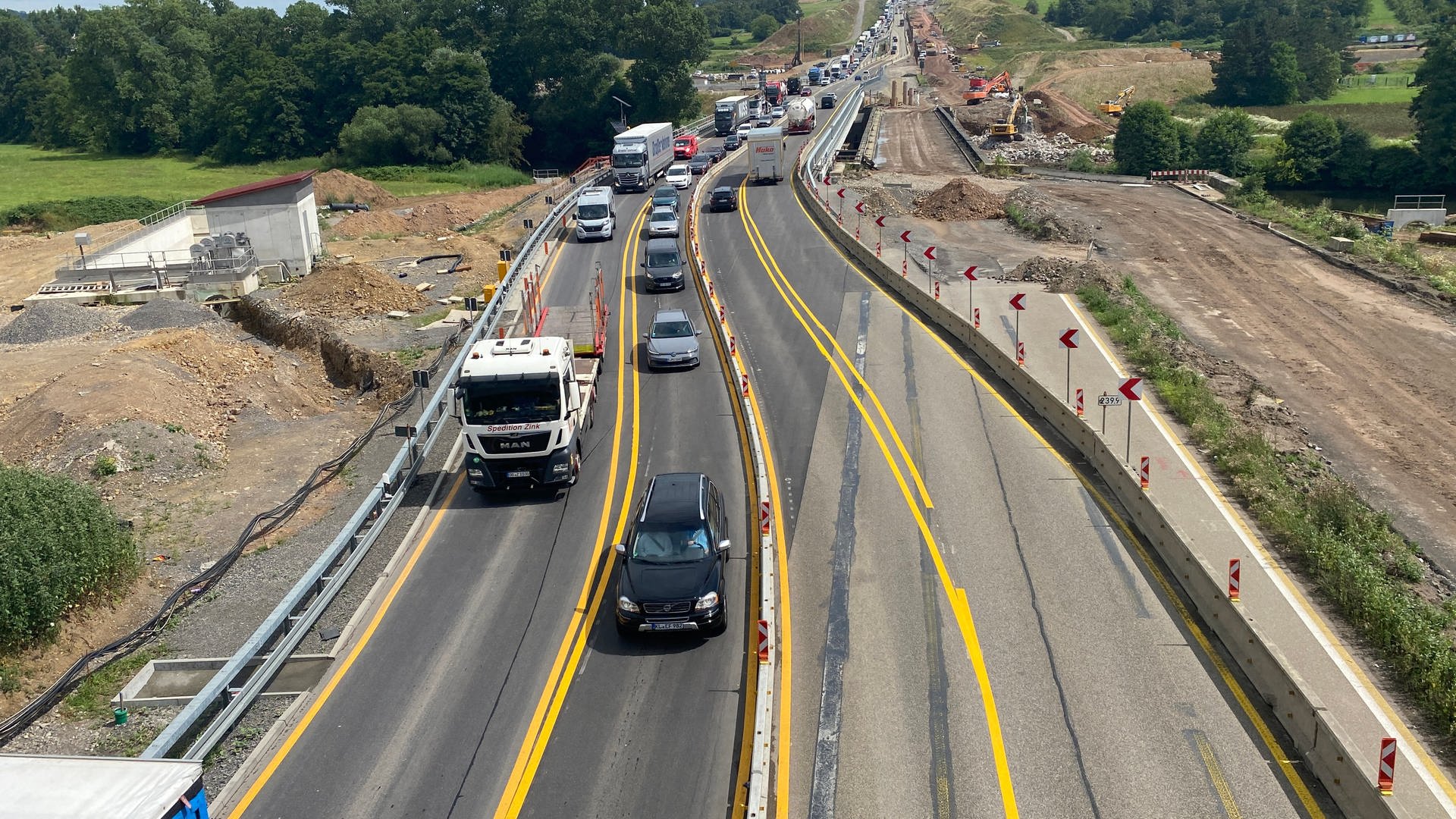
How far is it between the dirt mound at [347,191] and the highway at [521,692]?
59.0m

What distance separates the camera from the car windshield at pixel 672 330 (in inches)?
1375

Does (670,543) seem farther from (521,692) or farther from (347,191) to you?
(347,191)

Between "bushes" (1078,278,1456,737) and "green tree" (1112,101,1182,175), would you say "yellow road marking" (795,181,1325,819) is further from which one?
"green tree" (1112,101,1182,175)

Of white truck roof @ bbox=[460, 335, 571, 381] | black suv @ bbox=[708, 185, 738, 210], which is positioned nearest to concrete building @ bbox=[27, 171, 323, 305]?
black suv @ bbox=[708, 185, 738, 210]

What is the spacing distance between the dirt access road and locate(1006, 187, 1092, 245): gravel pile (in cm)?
157

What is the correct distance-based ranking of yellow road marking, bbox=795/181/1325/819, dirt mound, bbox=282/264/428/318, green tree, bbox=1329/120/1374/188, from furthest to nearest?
green tree, bbox=1329/120/1374/188 < dirt mound, bbox=282/264/428/318 < yellow road marking, bbox=795/181/1325/819

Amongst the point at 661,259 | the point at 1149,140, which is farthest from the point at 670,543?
the point at 1149,140

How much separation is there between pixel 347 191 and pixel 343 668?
223 ft

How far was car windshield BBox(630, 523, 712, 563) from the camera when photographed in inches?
772

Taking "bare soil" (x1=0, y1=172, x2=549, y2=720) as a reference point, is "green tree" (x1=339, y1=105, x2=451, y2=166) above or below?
above

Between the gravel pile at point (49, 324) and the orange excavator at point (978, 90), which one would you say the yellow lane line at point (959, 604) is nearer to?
the gravel pile at point (49, 324)

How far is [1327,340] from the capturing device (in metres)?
42.2

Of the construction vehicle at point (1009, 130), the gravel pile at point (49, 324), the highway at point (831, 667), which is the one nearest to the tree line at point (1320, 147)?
the construction vehicle at point (1009, 130)

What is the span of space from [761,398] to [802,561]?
10287 mm
